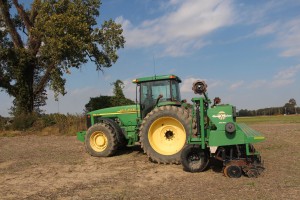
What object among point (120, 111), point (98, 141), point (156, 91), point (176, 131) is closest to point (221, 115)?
point (176, 131)

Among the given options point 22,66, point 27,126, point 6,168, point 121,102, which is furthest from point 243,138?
point 22,66

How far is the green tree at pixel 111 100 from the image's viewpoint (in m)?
23.6

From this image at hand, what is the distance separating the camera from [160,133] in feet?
32.3

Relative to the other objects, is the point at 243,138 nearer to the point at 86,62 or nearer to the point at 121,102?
the point at 121,102

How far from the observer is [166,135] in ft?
32.2

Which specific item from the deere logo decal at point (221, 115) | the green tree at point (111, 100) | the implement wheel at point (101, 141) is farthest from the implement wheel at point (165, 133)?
the green tree at point (111, 100)

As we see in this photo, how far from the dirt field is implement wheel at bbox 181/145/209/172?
0.71 ft

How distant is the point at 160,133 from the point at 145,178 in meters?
2.12

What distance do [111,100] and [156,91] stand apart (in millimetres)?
13639

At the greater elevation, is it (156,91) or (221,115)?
(156,91)

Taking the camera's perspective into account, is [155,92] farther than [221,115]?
Yes

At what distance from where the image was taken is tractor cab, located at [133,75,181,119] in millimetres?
10695

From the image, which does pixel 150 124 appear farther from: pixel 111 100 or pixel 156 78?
pixel 111 100

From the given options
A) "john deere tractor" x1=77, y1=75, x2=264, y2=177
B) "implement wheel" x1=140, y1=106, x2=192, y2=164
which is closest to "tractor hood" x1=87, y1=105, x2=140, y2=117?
"john deere tractor" x1=77, y1=75, x2=264, y2=177
